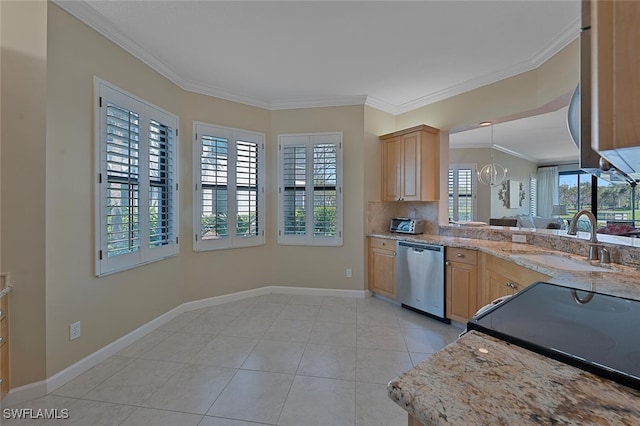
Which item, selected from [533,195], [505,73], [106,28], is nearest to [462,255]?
[505,73]

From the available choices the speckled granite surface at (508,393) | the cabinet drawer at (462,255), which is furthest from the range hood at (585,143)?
the cabinet drawer at (462,255)

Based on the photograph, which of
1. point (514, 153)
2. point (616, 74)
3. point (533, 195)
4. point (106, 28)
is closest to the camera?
point (616, 74)

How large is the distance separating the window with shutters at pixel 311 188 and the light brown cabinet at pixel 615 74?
3438mm

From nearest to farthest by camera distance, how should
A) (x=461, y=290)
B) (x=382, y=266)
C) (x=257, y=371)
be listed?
(x=257, y=371) < (x=461, y=290) < (x=382, y=266)

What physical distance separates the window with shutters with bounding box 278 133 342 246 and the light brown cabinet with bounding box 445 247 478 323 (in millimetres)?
1437

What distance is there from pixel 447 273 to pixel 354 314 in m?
1.14

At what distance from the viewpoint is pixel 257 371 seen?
218 cm

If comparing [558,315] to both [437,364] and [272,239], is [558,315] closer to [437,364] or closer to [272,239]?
[437,364]

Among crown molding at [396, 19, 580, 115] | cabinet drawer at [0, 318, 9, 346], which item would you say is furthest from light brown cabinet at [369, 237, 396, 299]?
cabinet drawer at [0, 318, 9, 346]

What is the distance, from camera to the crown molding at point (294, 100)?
2.17 m

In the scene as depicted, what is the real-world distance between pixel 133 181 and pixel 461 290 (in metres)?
3.33

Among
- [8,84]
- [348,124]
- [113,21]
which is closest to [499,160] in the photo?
[348,124]

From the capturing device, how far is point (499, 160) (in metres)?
7.11

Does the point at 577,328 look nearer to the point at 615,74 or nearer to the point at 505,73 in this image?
the point at 615,74
